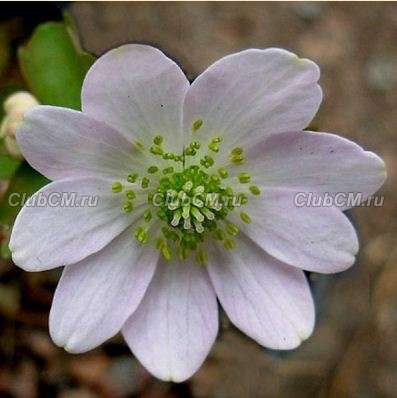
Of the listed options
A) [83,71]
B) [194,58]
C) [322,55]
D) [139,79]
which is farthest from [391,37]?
[139,79]

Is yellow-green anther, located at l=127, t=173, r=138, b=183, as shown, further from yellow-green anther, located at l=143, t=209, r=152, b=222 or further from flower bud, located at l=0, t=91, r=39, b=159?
Answer: flower bud, located at l=0, t=91, r=39, b=159

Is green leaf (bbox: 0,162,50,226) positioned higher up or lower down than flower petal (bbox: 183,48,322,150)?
lower down

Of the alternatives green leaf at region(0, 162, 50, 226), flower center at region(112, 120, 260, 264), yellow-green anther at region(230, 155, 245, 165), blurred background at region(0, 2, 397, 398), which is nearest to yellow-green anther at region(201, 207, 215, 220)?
flower center at region(112, 120, 260, 264)

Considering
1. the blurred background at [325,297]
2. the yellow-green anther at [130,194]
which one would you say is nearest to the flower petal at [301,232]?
the yellow-green anther at [130,194]

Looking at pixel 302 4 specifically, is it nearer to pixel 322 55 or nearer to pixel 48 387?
pixel 322 55

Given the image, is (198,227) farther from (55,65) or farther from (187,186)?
(55,65)

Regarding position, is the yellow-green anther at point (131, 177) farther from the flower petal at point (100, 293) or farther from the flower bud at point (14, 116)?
the flower bud at point (14, 116)
